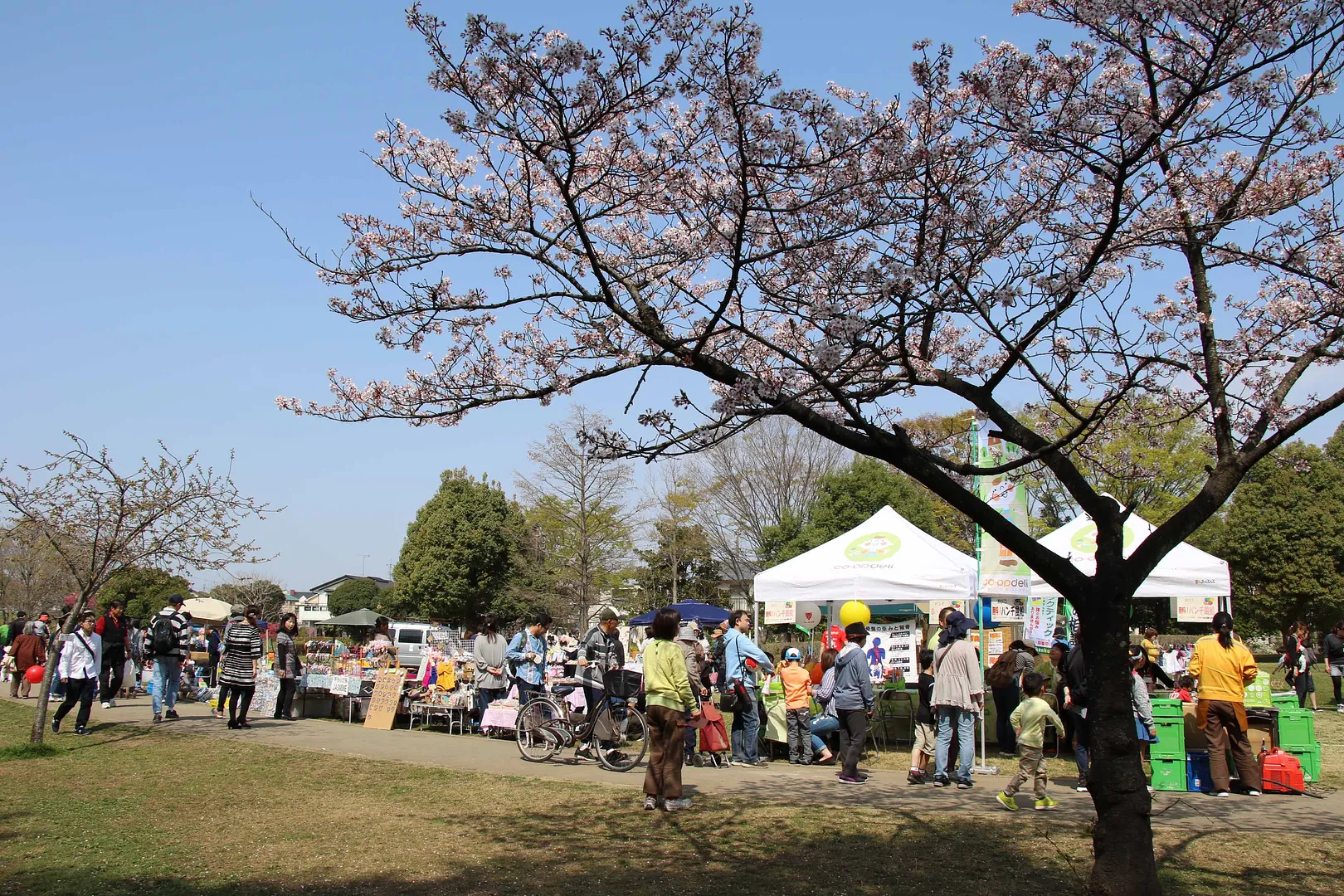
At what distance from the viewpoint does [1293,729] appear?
1037 centimetres

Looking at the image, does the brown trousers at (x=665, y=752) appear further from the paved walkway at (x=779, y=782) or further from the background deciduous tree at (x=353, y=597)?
the background deciduous tree at (x=353, y=597)

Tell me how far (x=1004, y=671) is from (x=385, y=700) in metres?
9.45

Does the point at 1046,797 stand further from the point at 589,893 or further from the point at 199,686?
the point at 199,686

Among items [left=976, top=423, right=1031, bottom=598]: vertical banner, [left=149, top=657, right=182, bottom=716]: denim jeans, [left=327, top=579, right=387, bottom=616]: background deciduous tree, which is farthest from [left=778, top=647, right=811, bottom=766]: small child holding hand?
[left=327, top=579, right=387, bottom=616]: background deciduous tree

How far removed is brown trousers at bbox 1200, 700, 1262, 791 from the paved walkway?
24 centimetres

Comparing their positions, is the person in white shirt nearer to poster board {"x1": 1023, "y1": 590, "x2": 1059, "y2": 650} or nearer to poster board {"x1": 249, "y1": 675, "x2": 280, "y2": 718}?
poster board {"x1": 249, "y1": 675, "x2": 280, "y2": 718}

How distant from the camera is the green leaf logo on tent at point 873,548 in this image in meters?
14.2

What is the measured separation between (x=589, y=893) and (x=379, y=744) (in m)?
8.29

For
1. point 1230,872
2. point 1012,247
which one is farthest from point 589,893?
point 1012,247

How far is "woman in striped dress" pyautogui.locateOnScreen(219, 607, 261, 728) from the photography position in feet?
47.2

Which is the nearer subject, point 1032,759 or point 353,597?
point 1032,759

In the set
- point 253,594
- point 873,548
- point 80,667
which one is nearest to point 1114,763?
point 873,548

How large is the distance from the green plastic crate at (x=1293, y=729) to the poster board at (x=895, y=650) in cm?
448

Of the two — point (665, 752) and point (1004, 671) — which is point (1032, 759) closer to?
point (665, 752)
